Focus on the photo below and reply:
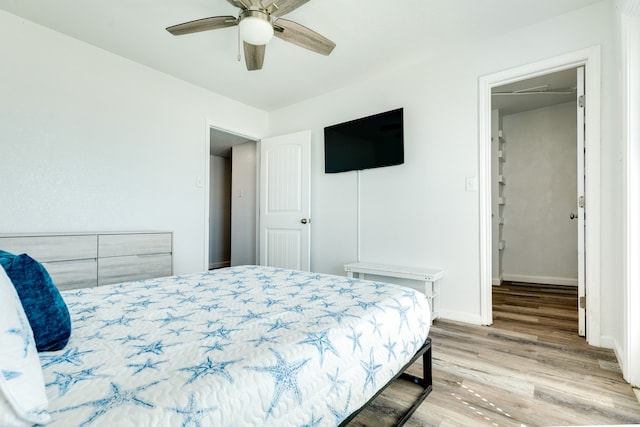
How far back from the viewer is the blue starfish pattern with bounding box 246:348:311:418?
78 centimetres

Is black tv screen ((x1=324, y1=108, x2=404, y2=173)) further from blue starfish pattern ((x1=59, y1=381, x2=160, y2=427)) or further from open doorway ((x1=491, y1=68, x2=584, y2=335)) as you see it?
blue starfish pattern ((x1=59, y1=381, x2=160, y2=427))

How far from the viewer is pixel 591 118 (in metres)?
2.22

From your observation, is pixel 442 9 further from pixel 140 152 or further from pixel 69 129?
pixel 69 129

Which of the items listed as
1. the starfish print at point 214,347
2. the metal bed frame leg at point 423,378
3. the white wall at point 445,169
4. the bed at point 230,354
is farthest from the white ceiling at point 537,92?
the starfish print at point 214,347

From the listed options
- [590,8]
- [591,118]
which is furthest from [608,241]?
[590,8]

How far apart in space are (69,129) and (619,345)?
4421mm

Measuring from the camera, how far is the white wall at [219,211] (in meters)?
5.92

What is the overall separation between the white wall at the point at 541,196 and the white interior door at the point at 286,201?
3156mm

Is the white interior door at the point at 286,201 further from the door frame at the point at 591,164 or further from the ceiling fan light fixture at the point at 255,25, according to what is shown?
the door frame at the point at 591,164

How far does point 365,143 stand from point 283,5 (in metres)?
1.73

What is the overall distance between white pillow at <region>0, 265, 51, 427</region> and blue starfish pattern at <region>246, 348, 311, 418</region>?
41 centimetres

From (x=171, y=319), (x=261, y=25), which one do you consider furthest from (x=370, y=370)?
(x=261, y=25)

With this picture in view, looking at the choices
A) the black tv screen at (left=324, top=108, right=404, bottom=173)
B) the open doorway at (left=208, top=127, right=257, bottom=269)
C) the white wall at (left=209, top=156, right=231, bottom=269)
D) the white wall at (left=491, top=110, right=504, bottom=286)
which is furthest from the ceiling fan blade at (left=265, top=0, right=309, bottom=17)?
the white wall at (left=209, top=156, right=231, bottom=269)

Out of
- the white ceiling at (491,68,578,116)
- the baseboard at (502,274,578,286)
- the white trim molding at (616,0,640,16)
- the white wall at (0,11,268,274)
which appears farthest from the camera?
the baseboard at (502,274,578,286)
